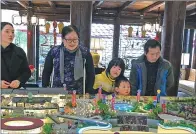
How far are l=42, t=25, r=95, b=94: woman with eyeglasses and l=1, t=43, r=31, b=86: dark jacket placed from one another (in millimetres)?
171

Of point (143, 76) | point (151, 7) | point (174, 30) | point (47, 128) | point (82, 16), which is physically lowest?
point (47, 128)

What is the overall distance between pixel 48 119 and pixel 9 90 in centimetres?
50

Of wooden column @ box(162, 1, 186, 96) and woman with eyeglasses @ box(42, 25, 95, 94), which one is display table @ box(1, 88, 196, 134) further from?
wooden column @ box(162, 1, 186, 96)

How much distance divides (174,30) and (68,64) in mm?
2589

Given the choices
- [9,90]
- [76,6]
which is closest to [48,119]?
[9,90]

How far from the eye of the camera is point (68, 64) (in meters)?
1.90

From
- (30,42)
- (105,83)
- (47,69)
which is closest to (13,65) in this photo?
(47,69)

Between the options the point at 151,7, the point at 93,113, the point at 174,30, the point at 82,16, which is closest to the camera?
the point at 93,113

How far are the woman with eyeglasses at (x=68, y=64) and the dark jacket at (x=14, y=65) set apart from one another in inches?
6.7

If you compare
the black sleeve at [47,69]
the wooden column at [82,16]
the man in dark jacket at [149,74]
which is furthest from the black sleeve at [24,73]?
the wooden column at [82,16]

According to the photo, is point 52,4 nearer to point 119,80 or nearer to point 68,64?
point 68,64

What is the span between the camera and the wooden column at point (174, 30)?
394 cm

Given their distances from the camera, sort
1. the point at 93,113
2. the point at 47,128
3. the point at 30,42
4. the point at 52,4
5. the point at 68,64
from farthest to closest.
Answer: the point at 30,42, the point at 52,4, the point at 68,64, the point at 93,113, the point at 47,128

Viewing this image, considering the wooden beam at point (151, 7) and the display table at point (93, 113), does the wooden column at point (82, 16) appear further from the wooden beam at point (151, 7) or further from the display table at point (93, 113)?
the wooden beam at point (151, 7)
